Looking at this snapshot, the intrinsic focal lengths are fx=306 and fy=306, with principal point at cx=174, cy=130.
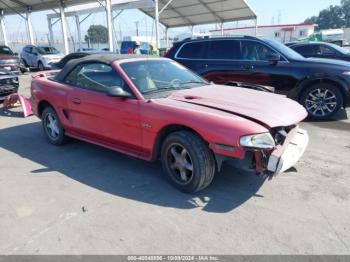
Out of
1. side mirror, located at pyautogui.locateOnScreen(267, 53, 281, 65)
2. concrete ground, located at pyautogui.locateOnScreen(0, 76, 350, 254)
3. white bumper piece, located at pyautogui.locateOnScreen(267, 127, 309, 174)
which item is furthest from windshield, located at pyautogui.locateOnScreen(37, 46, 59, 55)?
white bumper piece, located at pyautogui.locateOnScreen(267, 127, 309, 174)

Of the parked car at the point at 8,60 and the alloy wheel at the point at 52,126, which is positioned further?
the parked car at the point at 8,60

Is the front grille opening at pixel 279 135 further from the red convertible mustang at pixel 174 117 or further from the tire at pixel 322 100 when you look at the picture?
the tire at pixel 322 100

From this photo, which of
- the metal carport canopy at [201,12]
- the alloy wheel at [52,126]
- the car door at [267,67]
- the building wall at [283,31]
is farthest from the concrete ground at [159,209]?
the building wall at [283,31]

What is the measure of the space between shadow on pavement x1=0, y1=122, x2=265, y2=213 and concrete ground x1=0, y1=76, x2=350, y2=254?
1 centimetres

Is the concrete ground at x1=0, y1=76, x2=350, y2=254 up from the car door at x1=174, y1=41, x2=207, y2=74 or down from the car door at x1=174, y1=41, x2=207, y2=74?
down

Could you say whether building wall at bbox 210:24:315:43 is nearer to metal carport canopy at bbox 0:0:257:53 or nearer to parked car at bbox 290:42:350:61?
metal carport canopy at bbox 0:0:257:53

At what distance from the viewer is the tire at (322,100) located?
6500 mm

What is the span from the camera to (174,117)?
3441 mm

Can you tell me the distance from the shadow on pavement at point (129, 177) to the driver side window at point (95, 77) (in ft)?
3.56

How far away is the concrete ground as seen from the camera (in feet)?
8.90

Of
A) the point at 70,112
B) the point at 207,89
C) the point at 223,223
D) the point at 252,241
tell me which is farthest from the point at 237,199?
the point at 70,112

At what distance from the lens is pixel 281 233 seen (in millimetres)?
2828

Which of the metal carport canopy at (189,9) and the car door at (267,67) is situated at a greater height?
the metal carport canopy at (189,9)

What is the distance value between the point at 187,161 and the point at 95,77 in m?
2.06
